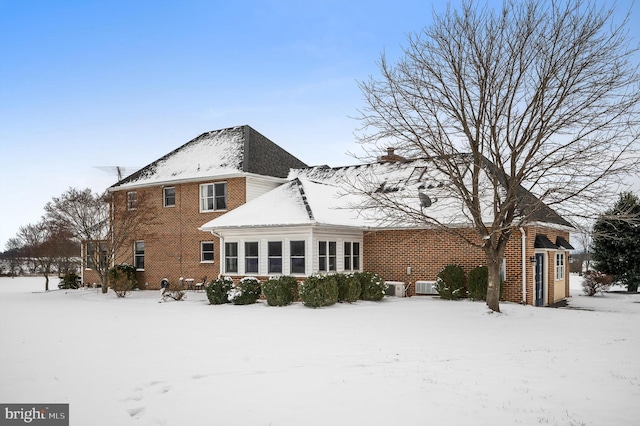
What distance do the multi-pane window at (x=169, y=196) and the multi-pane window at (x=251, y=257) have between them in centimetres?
761

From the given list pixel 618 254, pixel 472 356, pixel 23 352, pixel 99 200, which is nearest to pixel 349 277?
pixel 472 356

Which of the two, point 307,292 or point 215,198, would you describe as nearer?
point 307,292

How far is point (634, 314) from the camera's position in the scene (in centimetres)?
1764

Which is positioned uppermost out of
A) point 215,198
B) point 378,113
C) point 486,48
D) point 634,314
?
point 486,48

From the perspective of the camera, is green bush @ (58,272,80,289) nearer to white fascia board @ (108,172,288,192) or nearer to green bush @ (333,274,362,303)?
white fascia board @ (108,172,288,192)

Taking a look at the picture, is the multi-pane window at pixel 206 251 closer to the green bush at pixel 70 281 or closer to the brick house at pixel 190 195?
the brick house at pixel 190 195

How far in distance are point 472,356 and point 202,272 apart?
17.9 meters

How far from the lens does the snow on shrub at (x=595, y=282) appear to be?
1028 inches

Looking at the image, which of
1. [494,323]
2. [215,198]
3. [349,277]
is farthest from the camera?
[215,198]

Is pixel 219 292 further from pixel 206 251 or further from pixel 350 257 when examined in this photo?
pixel 206 251

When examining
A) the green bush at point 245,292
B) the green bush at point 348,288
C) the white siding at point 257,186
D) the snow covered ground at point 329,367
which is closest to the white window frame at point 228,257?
the green bush at point 245,292

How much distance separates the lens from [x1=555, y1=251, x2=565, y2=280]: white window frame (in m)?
22.9

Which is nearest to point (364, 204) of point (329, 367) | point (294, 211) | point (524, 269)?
point (294, 211)

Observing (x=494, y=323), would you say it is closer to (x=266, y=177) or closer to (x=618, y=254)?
(x=266, y=177)
